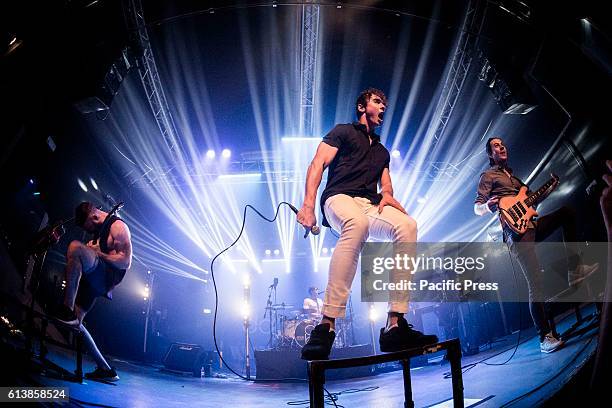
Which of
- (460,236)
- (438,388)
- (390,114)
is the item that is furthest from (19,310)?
(460,236)

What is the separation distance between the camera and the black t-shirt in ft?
9.26

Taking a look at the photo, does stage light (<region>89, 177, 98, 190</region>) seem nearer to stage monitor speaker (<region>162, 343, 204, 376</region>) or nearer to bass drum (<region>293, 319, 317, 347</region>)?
stage monitor speaker (<region>162, 343, 204, 376</region>)

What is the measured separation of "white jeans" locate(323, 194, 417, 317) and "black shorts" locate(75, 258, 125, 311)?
355 cm

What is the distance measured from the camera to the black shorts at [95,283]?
168 inches

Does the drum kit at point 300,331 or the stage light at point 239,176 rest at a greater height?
the stage light at point 239,176

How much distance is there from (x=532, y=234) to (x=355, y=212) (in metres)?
2.93

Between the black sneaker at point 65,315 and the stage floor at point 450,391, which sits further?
the black sneaker at point 65,315

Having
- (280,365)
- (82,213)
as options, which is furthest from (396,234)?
(280,365)

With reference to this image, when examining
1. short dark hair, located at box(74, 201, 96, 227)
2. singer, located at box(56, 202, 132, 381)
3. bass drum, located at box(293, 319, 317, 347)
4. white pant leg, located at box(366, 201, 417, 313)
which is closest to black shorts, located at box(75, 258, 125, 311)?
singer, located at box(56, 202, 132, 381)

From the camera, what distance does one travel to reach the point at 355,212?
253cm

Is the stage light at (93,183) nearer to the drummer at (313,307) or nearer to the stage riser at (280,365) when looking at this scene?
the stage riser at (280,365)

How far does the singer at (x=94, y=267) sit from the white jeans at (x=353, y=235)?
341 centimetres

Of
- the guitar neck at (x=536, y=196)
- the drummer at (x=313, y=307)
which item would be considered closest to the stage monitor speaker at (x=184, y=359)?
the drummer at (x=313, y=307)

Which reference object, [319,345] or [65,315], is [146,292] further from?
[319,345]
